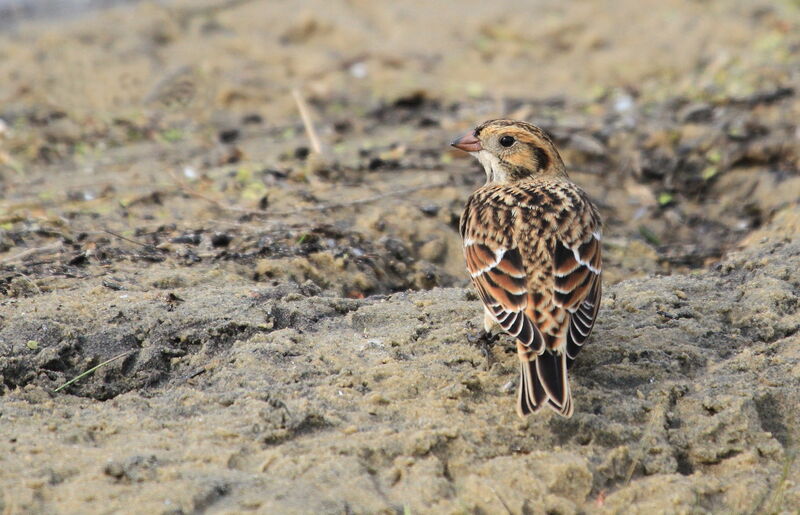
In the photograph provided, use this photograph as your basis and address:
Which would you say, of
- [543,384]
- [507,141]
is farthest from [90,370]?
[507,141]

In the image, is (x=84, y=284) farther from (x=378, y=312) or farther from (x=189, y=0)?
(x=189, y=0)

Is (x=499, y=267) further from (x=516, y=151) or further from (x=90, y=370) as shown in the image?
(x=90, y=370)

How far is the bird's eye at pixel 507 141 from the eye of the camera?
273 inches

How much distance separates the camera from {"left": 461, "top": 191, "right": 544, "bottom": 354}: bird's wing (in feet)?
17.0

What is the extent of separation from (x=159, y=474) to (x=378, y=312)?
2.06 metres

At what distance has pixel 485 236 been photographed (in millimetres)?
5867

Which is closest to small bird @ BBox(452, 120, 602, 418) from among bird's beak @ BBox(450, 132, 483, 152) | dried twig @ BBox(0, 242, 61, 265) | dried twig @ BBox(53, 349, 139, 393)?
bird's beak @ BBox(450, 132, 483, 152)

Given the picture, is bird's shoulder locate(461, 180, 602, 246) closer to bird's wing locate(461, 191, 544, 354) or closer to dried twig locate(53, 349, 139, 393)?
bird's wing locate(461, 191, 544, 354)

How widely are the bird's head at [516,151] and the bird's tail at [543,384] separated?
217 centimetres

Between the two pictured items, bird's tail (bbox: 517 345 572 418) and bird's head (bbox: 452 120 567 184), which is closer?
bird's tail (bbox: 517 345 572 418)

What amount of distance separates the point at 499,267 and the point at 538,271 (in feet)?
0.71

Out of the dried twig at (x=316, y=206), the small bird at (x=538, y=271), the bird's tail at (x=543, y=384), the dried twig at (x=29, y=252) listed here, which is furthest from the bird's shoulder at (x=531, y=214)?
the dried twig at (x=29, y=252)

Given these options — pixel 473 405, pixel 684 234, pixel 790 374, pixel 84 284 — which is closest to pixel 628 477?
pixel 473 405

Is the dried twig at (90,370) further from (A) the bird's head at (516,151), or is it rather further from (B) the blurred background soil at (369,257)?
(A) the bird's head at (516,151)
